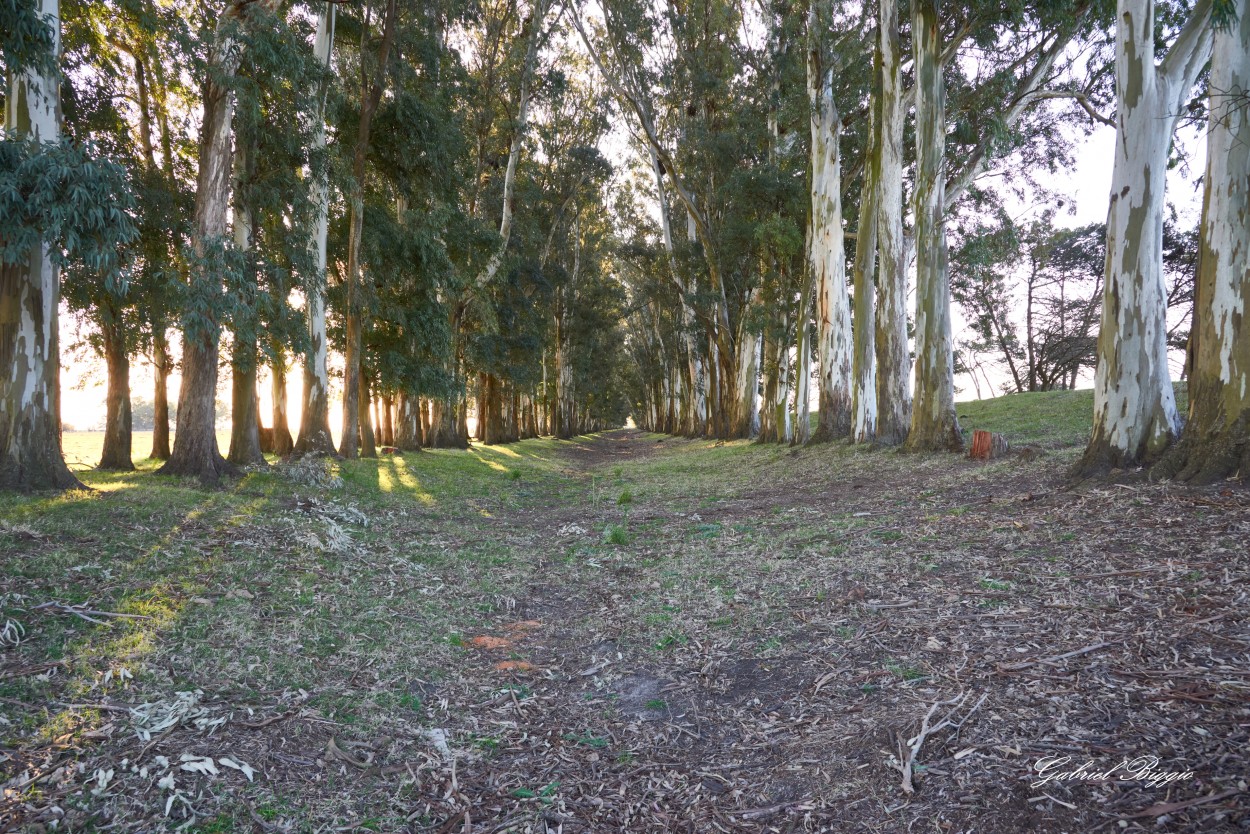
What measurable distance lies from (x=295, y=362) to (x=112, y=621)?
1369 cm

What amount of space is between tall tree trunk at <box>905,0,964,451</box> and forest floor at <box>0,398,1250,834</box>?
525cm

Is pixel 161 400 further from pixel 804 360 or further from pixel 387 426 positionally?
pixel 804 360

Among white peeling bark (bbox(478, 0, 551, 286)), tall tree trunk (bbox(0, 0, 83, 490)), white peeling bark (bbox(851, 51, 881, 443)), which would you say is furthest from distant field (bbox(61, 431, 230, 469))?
white peeling bark (bbox(851, 51, 881, 443))

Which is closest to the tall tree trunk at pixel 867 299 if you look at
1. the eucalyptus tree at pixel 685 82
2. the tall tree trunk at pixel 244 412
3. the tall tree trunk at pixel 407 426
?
the eucalyptus tree at pixel 685 82

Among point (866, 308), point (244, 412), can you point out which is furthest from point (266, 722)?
point (866, 308)

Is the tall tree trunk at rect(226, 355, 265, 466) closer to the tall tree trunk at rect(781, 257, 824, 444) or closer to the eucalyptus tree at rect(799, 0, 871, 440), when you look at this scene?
the eucalyptus tree at rect(799, 0, 871, 440)

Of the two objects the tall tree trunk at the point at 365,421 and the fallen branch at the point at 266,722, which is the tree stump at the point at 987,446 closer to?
the fallen branch at the point at 266,722

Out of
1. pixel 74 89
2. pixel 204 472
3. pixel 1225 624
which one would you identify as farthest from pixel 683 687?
pixel 74 89

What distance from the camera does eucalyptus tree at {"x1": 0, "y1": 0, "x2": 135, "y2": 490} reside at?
6199mm

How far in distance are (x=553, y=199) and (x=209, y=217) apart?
23077 millimetres

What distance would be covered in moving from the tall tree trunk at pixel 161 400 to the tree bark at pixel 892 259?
647 inches

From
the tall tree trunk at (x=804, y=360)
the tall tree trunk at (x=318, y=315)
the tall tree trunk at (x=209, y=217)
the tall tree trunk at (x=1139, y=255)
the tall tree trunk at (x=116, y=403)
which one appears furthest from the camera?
the tall tree trunk at (x=804, y=360)

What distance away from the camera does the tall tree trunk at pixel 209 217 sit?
10469 millimetres

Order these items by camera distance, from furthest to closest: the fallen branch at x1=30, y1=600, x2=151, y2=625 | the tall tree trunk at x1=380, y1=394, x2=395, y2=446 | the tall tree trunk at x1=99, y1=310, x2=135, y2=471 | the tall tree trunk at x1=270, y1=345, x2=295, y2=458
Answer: the tall tree trunk at x1=380, y1=394, x2=395, y2=446 → the tall tree trunk at x1=270, y1=345, x2=295, y2=458 → the tall tree trunk at x1=99, y1=310, x2=135, y2=471 → the fallen branch at x1=30, y1=600, x2=151, y2=625
